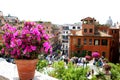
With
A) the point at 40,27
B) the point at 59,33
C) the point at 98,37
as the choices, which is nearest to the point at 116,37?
the point at 98,37

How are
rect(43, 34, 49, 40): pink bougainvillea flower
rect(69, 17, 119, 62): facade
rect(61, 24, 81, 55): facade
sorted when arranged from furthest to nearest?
1. rect(61, 24, 81, 55): facade
2. rect(69, 17, 119, 62): facade
3. rect(43, 34, 49, 40): pink bougainvillea flower

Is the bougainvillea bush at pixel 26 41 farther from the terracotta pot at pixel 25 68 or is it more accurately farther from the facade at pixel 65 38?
the facade at pixel 65 38

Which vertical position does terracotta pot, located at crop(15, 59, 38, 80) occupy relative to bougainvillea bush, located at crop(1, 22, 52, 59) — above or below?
below

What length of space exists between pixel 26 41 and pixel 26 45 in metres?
0.07

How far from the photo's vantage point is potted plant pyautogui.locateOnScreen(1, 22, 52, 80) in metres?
5.10

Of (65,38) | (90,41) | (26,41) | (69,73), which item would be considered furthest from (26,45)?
(65,38)

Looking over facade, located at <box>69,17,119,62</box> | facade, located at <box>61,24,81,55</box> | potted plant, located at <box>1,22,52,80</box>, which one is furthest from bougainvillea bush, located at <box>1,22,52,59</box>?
facade, located at <box>61,24,81,55</box>

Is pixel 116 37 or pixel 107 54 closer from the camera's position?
pixel 107 54

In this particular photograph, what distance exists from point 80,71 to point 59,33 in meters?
70.8

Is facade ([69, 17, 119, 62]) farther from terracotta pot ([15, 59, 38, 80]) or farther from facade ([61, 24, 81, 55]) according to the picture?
terracotta pot ([15, 59, 38, 80])

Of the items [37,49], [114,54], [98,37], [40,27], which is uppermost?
[40,27]

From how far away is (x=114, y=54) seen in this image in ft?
145

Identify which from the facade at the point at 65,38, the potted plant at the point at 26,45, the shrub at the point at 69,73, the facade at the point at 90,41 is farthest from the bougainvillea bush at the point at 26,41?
the facade at the point at 65,38

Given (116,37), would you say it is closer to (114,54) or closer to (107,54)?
(114,54)
